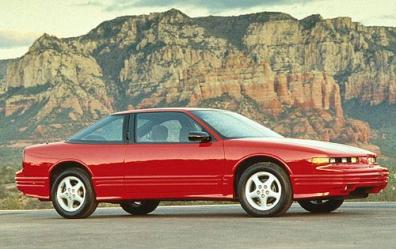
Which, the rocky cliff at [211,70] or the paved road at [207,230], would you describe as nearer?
the paved road at [207,230]

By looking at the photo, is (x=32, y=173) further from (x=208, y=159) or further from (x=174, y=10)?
(x=174, y=10)

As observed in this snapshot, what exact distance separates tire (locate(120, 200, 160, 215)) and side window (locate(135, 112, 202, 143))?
1516 millimetres

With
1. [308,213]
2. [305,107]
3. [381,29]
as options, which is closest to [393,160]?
[305,107]

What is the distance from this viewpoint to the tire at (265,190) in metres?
12.3

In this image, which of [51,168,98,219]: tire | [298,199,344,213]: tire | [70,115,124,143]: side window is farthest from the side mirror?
[298,199,344,213]: tire

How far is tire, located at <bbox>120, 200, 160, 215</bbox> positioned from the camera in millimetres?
14555

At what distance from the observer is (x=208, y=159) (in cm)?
1267

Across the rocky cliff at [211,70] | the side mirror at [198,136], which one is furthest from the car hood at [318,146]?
the rocky cliff at [211,70]

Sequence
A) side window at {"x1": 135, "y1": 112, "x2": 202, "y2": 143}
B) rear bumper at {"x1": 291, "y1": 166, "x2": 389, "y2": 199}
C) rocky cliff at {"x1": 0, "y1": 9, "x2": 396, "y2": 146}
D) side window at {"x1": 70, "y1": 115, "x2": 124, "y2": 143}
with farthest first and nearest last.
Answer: rocky cliff at {"x1": 0, "y1": 9, "x2": 396, "y2": 146} < side window at {"x1": 70, "y1": 115, "x2": 124, "y2": 143} < side window at {"x1": 135, "y1": 112, "x2": 202, "y2": 143} < rear bumper at {"x1": 291, "y1": 166, "x2": 389, "y2": 199}

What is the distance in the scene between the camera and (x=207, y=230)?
10.7 meters

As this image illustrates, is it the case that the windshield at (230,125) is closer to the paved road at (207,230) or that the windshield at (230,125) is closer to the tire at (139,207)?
the paved road at (207,230)

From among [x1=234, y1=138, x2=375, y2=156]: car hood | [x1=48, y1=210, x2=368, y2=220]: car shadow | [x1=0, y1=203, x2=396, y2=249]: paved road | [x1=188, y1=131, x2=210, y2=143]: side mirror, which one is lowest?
[x1=48, y1=210, x2=368, y2=220]: car shadow

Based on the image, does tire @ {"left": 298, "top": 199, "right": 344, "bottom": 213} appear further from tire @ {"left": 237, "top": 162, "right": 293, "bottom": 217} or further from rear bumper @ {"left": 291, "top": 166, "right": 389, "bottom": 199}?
Answer: tire @ {"left": 237, "top": 162, "right": 293, "bottom": 217}

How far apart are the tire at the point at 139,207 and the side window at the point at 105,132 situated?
132 centimetres
